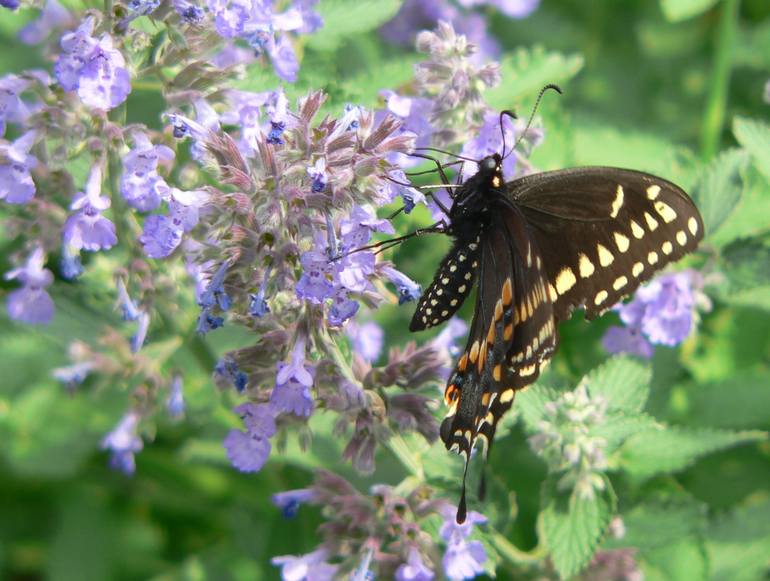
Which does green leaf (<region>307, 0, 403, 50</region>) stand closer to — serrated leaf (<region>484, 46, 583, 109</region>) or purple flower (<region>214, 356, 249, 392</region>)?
serrated leaf (<region>484, 46, 583, 109</region>)

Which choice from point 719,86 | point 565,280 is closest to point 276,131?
point 565,280

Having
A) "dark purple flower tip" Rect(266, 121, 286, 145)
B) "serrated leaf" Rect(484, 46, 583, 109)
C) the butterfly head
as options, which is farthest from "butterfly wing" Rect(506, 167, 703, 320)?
"dark purple flower tip" Rect(266, 121, 286, 145)

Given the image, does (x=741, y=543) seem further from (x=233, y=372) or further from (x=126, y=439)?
(x=126, y=439)

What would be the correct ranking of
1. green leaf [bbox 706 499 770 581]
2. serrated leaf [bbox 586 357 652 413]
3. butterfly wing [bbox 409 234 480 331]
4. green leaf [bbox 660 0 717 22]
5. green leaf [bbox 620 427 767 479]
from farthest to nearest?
green leaf [bbox 660 0 717 22]
green leaf [bbox 706 499 770 581]
green leaf [bbox 620 427 767 479]
serrated leaf [bbox 586 357 652 413]
butterfly wing [bbox 409 234 480 331]

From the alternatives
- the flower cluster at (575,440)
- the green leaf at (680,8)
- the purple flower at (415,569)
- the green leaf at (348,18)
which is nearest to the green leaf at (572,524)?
the flower cluster at (575,440)

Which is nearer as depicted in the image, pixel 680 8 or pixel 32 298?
pixel 32 298
